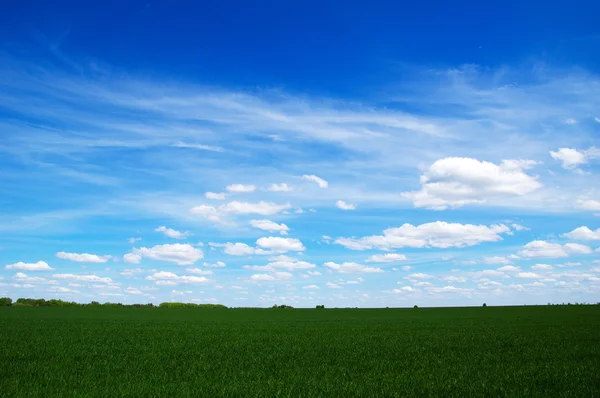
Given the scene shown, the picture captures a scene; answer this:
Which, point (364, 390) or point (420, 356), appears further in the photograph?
point (420, 356)

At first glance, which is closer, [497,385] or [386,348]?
[497,385]

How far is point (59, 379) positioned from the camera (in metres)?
12.4

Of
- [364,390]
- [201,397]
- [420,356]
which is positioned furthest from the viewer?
[420,356]

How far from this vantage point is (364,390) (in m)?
11.0

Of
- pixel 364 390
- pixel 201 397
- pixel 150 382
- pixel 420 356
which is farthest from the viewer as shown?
pixel 420 356

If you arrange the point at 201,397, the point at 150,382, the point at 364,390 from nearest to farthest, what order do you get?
1. the point at 201,397
2. the point at 364,390
3. the point at 150,382

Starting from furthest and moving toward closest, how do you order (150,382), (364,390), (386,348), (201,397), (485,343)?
(485,343)
(386,348)
(150,382)
(364,390)
(201,397)

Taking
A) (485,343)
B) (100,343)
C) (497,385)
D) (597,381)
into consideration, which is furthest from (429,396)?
(100,343)

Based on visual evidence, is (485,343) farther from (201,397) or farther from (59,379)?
(59,379)

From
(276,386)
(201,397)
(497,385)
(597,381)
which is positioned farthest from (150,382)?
(597,381)

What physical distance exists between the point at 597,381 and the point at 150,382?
11679mm

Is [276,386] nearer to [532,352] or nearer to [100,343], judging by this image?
[532,352]

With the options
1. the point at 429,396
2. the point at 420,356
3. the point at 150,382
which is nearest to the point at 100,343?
the point at 150,382

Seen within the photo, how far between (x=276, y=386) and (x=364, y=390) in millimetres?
2154
